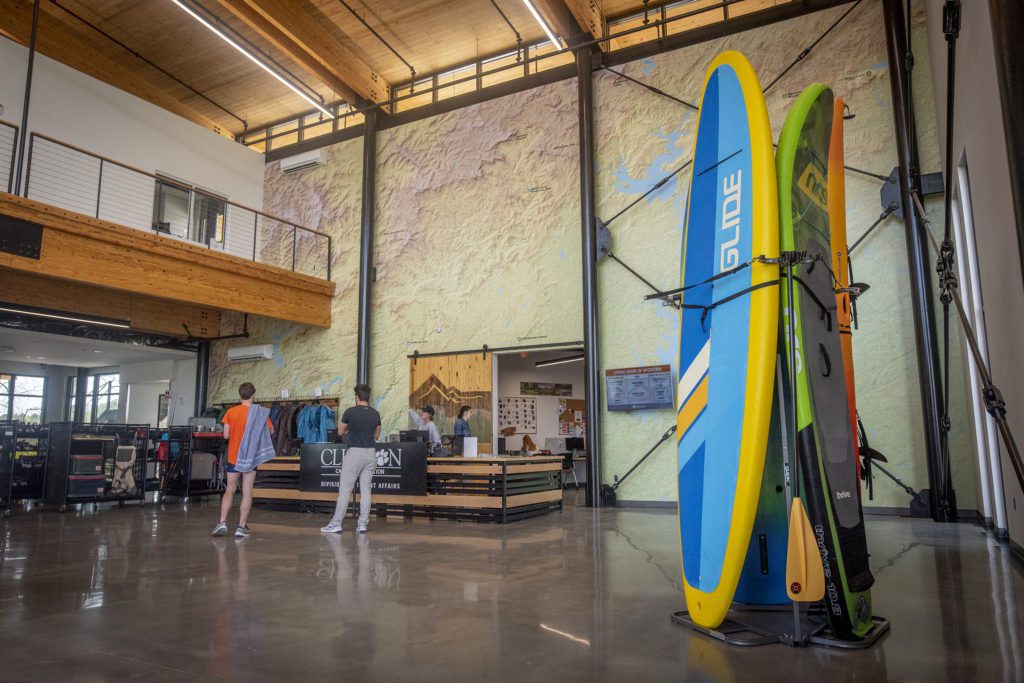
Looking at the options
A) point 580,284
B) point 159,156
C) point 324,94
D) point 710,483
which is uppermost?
point 324,94

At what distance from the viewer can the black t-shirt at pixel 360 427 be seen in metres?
6.46

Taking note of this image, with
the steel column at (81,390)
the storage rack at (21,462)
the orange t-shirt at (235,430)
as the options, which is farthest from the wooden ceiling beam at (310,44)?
the steel column at (81,390)

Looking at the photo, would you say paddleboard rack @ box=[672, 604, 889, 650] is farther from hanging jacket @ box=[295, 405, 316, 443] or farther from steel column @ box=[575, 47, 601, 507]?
hanging jacket @ box=[295, 405, 316, 443]

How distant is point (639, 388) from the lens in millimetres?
8641

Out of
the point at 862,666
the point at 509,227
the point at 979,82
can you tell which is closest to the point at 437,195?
the point at 509,227

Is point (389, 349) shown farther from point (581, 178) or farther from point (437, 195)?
point (581, 178)

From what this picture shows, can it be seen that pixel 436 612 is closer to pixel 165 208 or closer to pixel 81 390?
pixel 165 208

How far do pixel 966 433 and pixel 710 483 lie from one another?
19.2ft

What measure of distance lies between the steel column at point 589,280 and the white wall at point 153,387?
8.67 metres

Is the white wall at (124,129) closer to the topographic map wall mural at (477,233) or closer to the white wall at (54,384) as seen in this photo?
the topographic map wall mural at (477,233)

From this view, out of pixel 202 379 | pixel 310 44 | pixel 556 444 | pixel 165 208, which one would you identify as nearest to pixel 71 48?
pixel 165 208

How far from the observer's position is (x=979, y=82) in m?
4.11

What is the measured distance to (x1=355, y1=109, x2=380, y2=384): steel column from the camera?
10.9m

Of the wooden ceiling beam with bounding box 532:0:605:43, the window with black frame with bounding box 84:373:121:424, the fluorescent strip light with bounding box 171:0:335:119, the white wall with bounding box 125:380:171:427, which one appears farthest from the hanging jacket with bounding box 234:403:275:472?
the window with black frame with bounding box 84:373:121:424
